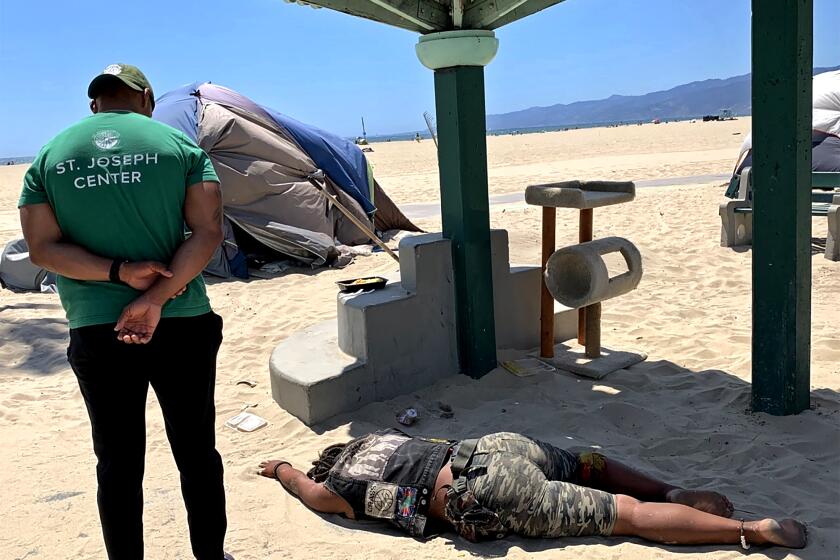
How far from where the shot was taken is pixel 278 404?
14.8ft

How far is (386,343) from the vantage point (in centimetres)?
448

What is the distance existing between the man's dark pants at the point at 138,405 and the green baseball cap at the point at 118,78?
2.43ft

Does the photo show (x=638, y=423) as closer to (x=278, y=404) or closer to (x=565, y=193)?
(x=565, y=193)

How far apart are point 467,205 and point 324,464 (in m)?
2.00

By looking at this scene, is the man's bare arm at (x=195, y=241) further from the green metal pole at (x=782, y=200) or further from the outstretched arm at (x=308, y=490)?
the green metal pole at (x=782, y=200)

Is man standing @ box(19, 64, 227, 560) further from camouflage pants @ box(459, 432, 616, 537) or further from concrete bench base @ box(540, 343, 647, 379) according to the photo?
concrete bench base @ box(540, 343, 647, 379)

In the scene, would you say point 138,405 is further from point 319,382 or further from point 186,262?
point 319,382

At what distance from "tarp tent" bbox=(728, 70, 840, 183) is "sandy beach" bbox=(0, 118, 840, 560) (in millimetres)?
3484

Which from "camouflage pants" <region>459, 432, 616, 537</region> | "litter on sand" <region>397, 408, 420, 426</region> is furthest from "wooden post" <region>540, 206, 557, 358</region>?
"camouflage pants" <region>459, 432, 616, 537</region>

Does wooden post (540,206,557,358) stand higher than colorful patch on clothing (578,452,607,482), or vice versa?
wooden post (540,206,557,358)

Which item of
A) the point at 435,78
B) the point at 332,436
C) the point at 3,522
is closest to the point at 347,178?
the point at 435,78

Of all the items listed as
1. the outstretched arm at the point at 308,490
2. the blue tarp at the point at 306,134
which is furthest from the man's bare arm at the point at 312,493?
the blue tarp at the point at 306,134

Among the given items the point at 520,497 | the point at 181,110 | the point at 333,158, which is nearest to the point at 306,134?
the point at 333,158

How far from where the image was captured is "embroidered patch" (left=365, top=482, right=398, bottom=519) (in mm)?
2973
